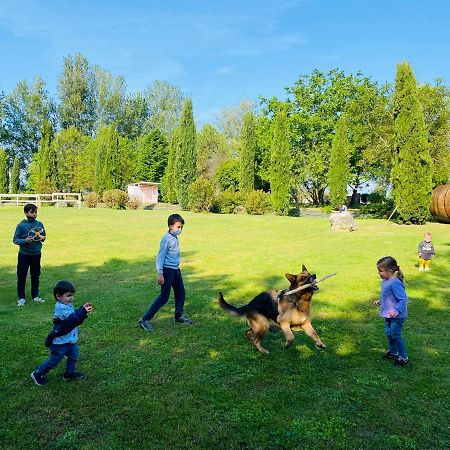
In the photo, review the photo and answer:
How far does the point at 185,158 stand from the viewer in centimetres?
3934

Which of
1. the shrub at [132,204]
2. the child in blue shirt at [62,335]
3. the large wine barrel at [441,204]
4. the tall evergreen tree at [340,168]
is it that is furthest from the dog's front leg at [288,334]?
the shrub at [132,204]

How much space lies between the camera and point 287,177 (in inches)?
1342

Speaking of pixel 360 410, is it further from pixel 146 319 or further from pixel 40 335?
pixel 40 335

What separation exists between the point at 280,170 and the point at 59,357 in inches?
1220

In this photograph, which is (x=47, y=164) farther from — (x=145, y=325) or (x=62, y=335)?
(x=62, y=335)

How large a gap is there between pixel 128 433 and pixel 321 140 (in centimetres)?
4476

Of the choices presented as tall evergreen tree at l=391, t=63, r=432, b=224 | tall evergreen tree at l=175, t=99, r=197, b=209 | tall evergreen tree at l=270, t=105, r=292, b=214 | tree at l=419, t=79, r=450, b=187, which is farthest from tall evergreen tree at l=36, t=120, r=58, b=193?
tree at l=419, t=79, r=450, b=187

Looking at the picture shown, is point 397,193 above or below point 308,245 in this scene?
above

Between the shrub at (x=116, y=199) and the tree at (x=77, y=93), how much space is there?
35.9 m

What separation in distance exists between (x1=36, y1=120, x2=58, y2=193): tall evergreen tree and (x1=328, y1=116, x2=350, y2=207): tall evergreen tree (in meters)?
28.9

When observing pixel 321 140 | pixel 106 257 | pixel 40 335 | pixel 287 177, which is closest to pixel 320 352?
pixel 40 335

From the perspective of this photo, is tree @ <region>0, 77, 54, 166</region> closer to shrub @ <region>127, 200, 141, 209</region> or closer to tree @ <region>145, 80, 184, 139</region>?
tree @ <region>145, 80, 184, 139</region>

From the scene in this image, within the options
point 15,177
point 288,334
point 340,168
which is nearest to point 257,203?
point 340,168

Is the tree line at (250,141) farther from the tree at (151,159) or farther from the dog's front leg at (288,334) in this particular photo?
the dog's front leg at (288,334)
